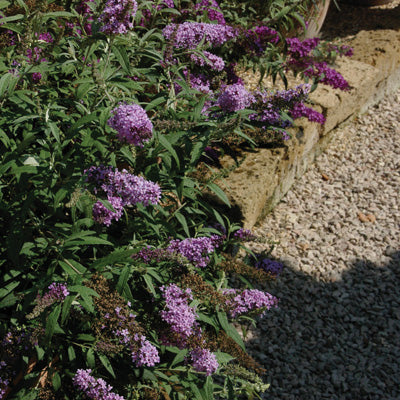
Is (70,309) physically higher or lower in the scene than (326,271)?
higher

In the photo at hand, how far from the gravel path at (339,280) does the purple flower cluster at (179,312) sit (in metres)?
1.22

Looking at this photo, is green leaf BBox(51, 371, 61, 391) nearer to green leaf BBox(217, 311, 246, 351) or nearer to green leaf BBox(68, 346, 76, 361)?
green leaf BBox(68, 346, 76, 361)

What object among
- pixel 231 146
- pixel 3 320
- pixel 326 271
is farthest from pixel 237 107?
pixel 326 271

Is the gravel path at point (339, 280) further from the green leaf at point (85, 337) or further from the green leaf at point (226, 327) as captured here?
the green leaf at point (85, 337)

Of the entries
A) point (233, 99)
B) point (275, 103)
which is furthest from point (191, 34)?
point (275, 103)

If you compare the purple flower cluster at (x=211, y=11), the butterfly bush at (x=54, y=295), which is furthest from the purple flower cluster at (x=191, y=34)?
the butterfly bush at (x=54, y=295)

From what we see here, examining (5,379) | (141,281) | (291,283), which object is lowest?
(291,283)

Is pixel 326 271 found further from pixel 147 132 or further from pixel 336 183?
pixel 147 132

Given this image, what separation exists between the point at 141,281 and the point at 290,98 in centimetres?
140

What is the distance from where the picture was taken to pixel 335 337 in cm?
353

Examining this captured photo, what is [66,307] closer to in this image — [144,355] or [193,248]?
[144,355]

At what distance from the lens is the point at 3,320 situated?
2.38 meters

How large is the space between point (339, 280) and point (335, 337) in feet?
1.84

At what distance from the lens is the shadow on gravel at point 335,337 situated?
323 centimetres
